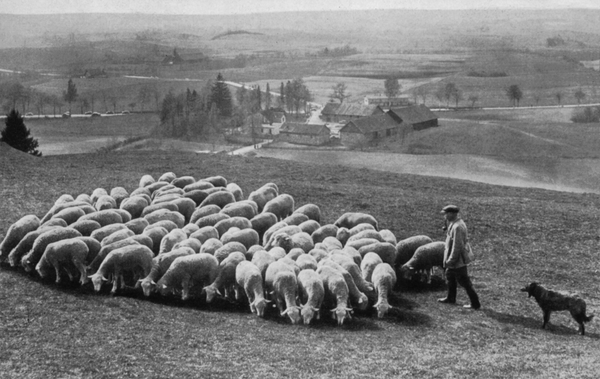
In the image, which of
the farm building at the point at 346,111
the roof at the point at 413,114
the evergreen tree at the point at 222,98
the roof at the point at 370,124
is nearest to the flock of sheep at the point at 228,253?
the roof at the point at 370,124

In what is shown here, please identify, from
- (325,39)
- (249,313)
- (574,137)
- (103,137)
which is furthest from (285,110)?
(249,313)

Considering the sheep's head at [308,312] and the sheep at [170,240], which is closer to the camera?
the sheep's head at [308,312]

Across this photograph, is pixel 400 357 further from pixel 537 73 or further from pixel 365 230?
pixel 537 73

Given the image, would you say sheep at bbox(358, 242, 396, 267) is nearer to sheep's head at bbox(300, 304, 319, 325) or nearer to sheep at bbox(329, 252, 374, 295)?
sheep at bbox(329, 252, 374, 295)

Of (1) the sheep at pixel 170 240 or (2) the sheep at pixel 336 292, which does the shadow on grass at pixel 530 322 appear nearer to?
(2) the sheep at pixel 336 292

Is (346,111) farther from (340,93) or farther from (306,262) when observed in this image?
(306,262)

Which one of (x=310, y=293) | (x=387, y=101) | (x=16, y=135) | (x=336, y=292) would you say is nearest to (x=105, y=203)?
(x=310, y=293)
